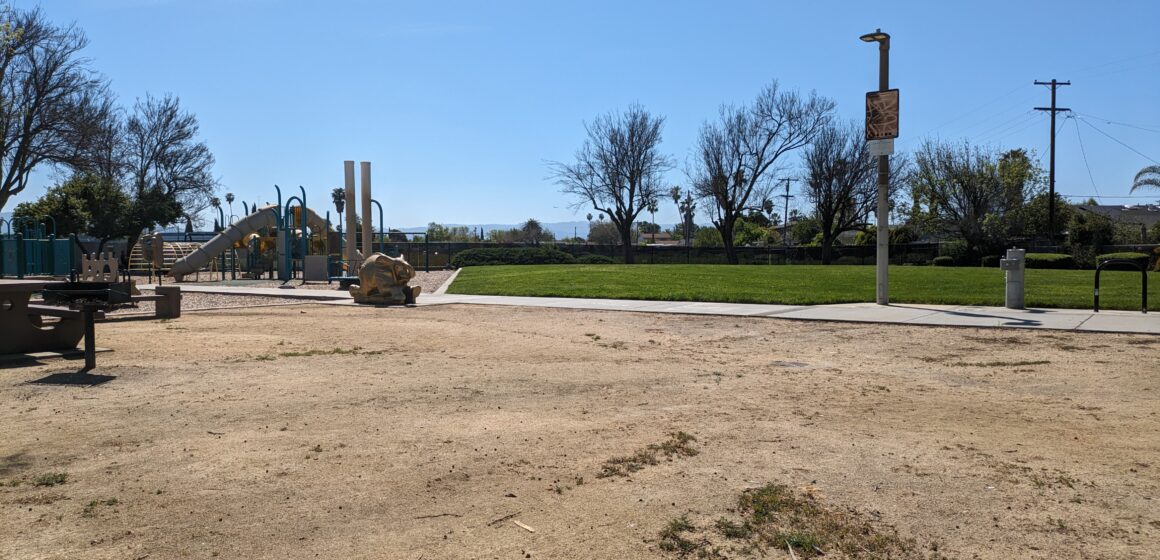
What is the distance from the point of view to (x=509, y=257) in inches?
1799

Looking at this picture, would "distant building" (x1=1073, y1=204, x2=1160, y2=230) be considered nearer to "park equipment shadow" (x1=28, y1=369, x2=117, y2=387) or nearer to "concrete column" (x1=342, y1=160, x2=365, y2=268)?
"concrete column" (x1=342, y1=160, x2=365, y2=268)

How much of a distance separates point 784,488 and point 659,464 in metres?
0.82

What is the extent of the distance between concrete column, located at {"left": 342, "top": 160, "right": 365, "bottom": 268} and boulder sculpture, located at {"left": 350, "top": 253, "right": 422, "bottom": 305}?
1138 centimetres

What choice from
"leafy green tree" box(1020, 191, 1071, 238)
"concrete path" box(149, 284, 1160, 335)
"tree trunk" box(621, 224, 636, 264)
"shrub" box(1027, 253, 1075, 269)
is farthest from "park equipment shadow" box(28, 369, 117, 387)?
"leafy green tree" box(1020, 191, 1071, 238)

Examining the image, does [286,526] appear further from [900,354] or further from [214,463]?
[900,354]

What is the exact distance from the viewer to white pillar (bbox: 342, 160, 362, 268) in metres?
30.2

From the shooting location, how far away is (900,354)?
33.8 ft

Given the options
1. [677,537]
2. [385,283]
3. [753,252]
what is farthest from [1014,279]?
[753,252]

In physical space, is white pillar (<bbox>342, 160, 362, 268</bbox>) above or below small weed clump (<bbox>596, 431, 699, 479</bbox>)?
above

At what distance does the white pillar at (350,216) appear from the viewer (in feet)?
98.9

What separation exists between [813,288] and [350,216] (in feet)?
56.5

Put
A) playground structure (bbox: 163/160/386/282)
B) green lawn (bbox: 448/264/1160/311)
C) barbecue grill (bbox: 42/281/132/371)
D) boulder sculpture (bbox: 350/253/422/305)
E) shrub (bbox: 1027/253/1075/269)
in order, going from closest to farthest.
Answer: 1. barbecue grill (bbox: 42/281/132/371)
2. green lawn (bbox: 448/264/1160/311)
3. boulder sculpture (bbox: 350/253/422/305)
4. playground structure (bbox: 163/160/386/282)
5. shrub (bbox: 1027/253/1075/269)

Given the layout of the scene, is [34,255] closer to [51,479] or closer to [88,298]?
[88,298]

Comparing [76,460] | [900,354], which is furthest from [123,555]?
[900,354]
